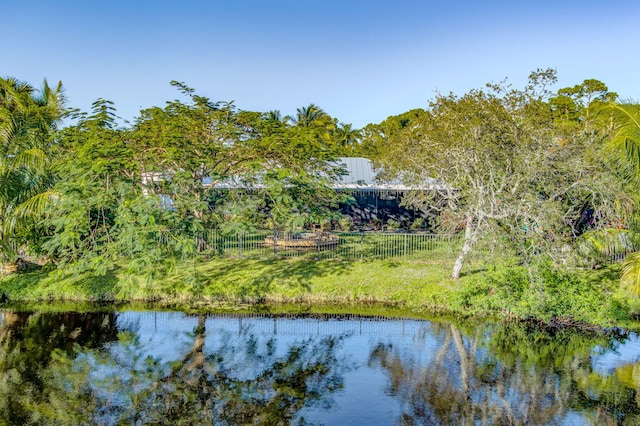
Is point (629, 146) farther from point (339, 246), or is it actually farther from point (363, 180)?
point (363, 180)

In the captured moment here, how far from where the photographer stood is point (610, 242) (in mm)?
16031

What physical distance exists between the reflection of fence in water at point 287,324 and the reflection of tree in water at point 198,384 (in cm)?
84

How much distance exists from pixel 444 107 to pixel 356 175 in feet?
38.2

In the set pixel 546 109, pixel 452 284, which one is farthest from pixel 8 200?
pixel 546 109

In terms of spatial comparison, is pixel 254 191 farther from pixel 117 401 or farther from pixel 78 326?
pixel 117 401

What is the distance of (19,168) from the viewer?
16734 millimetres

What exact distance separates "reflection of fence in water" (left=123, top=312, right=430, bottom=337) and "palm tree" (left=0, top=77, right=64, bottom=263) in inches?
174

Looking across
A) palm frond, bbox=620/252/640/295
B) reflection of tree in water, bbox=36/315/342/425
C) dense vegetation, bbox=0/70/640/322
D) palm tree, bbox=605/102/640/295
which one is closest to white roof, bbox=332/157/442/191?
dense vegetation, bbox=0/70/640/322

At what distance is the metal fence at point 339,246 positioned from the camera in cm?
1941

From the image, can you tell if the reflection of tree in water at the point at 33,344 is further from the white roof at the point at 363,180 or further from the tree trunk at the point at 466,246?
the white roof at the point at 363,180

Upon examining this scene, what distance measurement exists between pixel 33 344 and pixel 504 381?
9751mm

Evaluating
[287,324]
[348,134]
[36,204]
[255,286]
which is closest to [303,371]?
[287,324]

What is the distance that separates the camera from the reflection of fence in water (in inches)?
562

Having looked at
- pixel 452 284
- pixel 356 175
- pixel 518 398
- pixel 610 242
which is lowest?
pixel 518 398
